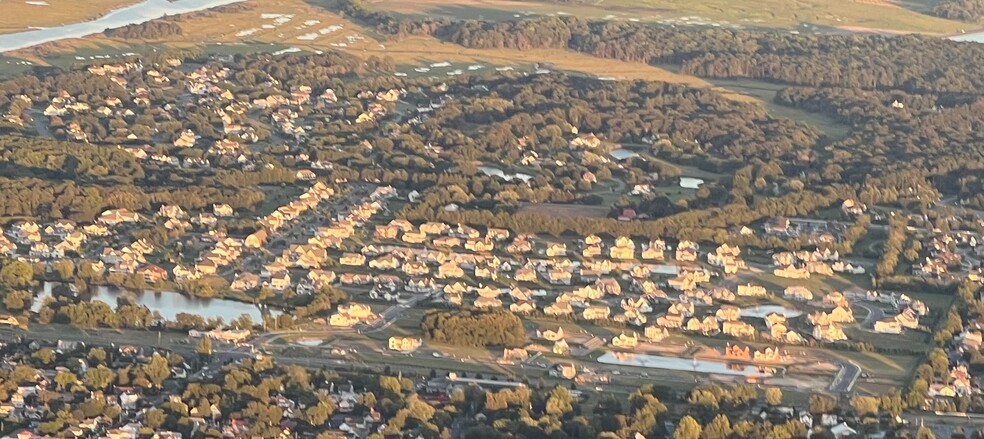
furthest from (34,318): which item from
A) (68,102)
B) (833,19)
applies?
(833,19)

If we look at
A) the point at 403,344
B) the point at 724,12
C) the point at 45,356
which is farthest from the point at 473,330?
the point at 724,12

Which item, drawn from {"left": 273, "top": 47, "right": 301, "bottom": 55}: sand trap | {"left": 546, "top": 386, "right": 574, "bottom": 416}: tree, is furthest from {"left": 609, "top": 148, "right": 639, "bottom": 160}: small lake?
{"left": 546, "top": 386, "right": 574, "bottom": 416}: tree

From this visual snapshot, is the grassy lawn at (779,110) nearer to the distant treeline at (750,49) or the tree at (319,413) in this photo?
the distant treeline at (750,49)

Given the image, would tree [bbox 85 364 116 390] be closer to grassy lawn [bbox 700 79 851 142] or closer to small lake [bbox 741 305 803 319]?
small lake [bbox 741 305 803 319]

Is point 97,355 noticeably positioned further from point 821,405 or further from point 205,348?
point 821,405

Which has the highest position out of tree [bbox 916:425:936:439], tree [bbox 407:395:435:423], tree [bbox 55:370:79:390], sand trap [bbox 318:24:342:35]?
tree [bbox 407:395:435:423]

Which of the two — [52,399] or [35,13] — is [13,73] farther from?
[52,399]

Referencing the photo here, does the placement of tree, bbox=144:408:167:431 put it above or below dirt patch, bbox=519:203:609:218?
above

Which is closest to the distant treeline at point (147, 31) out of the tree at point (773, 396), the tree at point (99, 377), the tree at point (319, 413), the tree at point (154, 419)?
the tree at point (99, 377)
